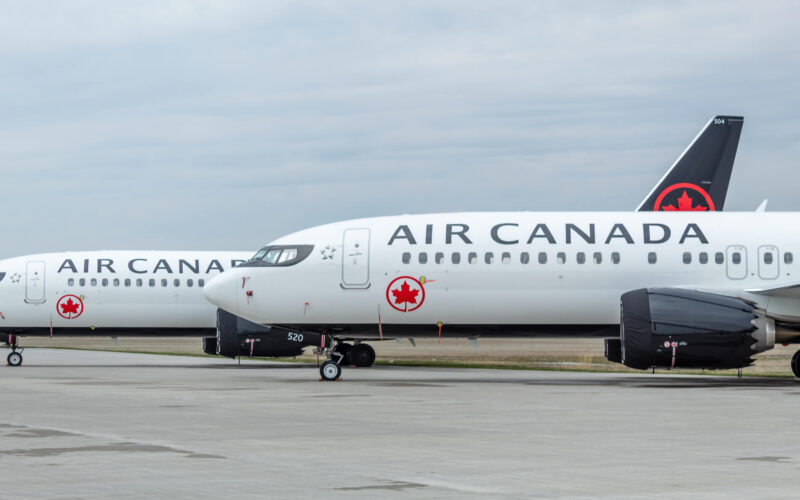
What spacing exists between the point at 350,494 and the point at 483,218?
22.0 metres

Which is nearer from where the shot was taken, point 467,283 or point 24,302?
point 467,283

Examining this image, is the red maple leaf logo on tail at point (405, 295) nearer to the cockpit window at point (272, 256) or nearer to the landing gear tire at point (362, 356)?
the cockpit window at point (272, 256)

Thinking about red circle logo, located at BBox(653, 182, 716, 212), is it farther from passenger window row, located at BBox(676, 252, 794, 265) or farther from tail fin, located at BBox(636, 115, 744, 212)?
passenger window row, located at BBox(676, 252, 794, 265)

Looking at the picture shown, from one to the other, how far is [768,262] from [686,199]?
53.6 feet

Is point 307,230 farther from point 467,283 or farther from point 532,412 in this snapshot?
point 532,412

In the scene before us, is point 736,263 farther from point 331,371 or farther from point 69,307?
point 69,307

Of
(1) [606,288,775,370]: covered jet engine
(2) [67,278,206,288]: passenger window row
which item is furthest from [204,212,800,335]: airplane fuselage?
(2) [67,278,206,288]: passenger window row

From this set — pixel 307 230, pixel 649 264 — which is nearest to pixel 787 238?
pixel 649 264

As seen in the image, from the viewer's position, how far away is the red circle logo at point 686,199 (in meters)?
46.8

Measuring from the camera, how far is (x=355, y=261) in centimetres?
3164

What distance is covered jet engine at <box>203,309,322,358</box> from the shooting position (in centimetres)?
4272

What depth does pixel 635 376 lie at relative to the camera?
3525 centimetres

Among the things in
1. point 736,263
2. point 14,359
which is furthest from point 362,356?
point 736,263

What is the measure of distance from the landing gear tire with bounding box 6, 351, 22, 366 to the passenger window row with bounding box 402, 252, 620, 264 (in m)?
21.5
